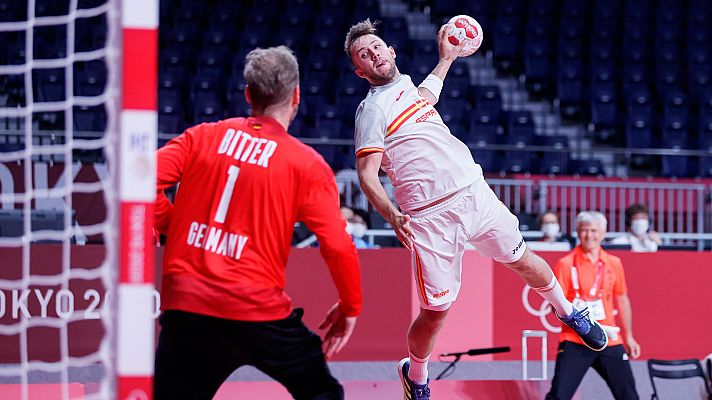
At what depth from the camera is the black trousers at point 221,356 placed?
158 inches

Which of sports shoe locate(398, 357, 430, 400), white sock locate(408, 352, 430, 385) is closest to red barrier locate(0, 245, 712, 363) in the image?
sports shoe locate(398, 357, 430, 400)

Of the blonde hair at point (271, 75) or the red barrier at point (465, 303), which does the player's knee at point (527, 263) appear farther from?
the red barrier at point (465, 303)

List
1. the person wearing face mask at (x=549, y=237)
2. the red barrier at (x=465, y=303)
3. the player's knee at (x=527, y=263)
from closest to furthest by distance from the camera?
1. the player's knee at (x=527, y=263)
2. the red barrier at (x=465, y=303)
3. the person wearing face mask at (x=549, y=237)

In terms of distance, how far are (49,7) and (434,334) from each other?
11637 mm

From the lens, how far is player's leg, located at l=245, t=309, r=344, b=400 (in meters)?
4.05

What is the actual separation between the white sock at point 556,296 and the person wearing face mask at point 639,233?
496 cm

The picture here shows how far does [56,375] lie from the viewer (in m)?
9.92

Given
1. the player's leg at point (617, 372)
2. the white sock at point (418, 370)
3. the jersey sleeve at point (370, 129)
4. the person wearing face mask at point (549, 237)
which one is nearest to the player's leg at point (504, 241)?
the jersey sleeve at point (370, 129)

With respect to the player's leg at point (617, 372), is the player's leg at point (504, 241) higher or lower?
higher

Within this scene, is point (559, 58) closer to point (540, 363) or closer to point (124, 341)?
point (540, 363)

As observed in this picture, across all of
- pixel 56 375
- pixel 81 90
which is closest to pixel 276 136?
pixel 56 375

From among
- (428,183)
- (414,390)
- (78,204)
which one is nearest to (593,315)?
(414,390)

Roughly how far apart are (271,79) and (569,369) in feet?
14.1

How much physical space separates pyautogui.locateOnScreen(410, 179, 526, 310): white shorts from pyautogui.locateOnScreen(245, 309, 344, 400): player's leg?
2.00 m
